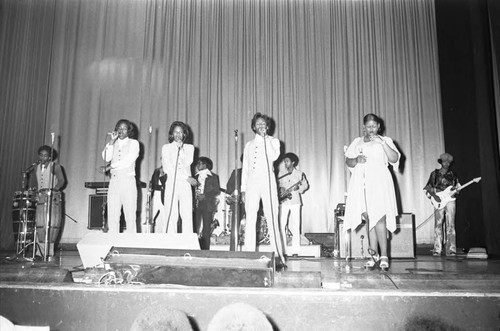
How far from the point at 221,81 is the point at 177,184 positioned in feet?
17.4

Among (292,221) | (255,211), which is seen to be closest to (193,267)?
(255,211)

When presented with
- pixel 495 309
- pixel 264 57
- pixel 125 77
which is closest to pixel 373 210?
pixel 495 309

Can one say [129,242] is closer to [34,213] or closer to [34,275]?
[34,275]

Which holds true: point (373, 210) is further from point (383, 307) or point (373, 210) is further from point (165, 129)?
point (165, 129)

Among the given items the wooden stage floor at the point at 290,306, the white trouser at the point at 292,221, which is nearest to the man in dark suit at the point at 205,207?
the white trouser at the point at 292,221

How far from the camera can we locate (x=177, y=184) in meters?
6.59

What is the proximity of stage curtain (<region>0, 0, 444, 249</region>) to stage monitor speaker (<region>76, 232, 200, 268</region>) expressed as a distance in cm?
622

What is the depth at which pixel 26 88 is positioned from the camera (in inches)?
446

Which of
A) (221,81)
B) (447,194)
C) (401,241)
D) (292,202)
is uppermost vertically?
(221,81)

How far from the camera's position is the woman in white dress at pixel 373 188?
17.2 feet

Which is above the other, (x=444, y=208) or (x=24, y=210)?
(x=444, y=208)

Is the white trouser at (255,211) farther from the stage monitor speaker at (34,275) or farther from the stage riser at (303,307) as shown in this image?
the stage riser at (303,307)

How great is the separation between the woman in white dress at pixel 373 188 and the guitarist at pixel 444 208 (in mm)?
4106

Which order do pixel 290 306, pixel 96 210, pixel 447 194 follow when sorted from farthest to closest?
pixel 96 210, pixel 447 194, pixel 290 306
